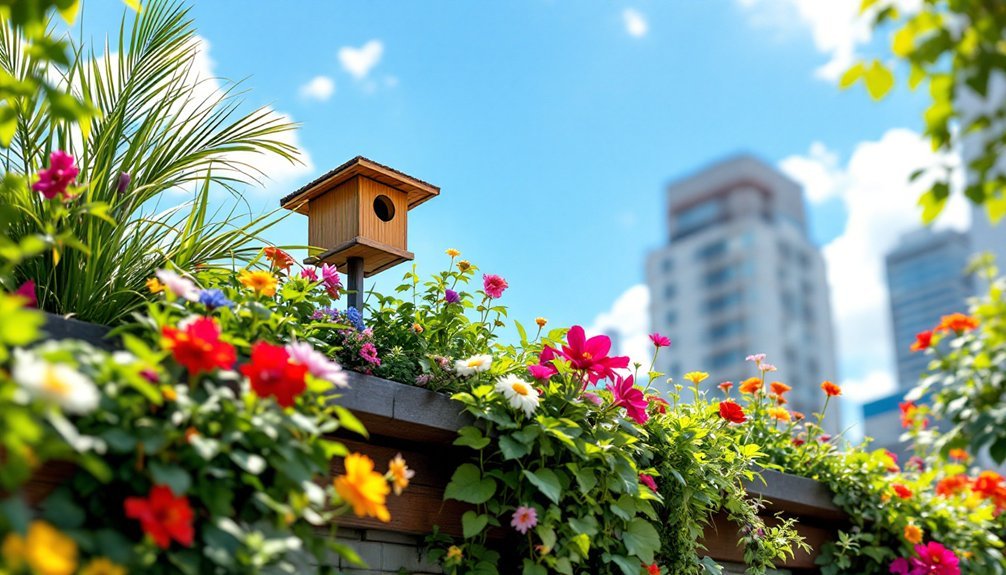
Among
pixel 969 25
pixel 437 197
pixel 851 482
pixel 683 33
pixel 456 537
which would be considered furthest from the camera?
pixel 683 33

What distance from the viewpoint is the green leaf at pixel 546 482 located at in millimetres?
2326

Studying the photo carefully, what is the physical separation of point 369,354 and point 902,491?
222 centimetres

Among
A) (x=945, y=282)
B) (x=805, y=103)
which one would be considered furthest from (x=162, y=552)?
(x=945, y=282)

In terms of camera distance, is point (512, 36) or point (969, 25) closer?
point (969, 25)

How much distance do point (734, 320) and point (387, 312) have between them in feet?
197

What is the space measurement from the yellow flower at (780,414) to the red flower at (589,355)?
121 cm

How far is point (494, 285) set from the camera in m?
2.86

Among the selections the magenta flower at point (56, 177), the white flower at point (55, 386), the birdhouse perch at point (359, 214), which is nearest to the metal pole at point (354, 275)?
the birdhouse perch at point (359, 214)

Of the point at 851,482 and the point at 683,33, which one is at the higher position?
the point at 683,33

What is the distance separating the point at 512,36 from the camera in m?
10.5

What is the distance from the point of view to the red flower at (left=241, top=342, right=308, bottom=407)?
5.52 ft

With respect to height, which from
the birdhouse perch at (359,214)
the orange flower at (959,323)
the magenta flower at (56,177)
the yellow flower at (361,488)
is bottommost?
the yellow flower at (361,488)

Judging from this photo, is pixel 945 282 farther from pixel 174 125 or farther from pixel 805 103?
pixel 174 125

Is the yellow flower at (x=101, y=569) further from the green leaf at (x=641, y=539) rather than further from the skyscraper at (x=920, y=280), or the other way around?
the skyscraper at (x=920, y=280)
